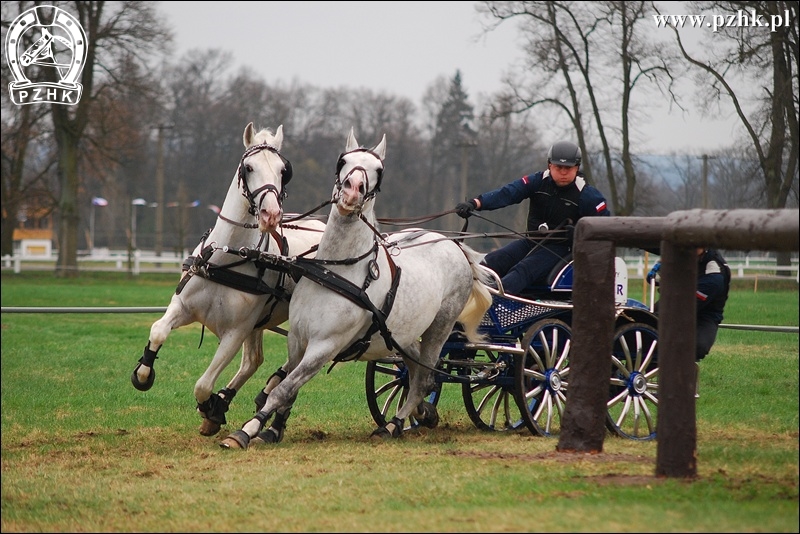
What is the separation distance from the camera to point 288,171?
802 centimetres

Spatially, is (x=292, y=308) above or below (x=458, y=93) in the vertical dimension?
below

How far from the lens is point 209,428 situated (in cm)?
816

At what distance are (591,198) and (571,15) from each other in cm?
2500

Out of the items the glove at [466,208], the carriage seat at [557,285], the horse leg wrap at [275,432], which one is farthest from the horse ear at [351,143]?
the carriage seat at [557,285]

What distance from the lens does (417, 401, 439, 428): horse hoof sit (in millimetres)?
8852

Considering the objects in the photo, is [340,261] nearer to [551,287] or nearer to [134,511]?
[551,287]


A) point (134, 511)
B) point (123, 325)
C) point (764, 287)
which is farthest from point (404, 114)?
point (134, 511)

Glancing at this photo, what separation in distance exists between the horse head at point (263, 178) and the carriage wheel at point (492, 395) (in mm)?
2225

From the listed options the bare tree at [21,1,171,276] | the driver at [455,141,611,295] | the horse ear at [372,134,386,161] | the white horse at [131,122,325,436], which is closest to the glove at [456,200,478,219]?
the driver at [455,141,611,295]

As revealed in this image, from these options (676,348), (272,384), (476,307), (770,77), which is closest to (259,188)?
(272,384)

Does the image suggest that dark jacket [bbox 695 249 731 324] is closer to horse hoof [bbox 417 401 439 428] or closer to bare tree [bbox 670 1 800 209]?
horse hoof [bbox 417 401 439 428]

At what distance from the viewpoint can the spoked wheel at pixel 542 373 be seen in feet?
27.3

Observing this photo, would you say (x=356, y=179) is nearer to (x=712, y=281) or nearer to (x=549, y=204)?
(x=549, y=204)

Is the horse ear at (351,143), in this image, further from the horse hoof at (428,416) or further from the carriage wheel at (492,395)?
the horse hoof at (428,416)
